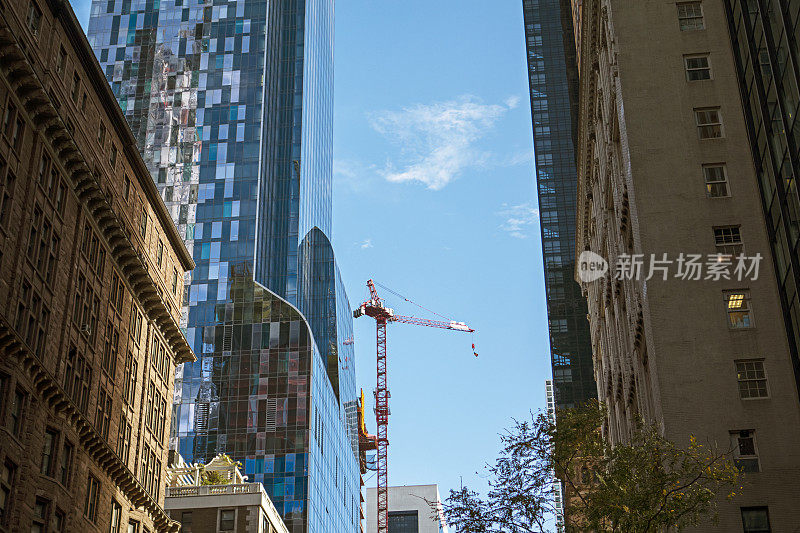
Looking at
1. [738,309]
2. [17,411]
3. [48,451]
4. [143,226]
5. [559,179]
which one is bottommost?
[48,451]

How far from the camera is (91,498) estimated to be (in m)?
65.9

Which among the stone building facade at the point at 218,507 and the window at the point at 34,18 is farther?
the stone building facade at the point at 218,507

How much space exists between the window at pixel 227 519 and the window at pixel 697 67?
2295 inches

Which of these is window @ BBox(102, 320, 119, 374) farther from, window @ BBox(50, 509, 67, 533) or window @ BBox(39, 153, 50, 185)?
window @ BBox(39, 153, 50, 185)

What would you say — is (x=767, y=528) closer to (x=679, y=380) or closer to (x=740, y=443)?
(x=740, y=443)

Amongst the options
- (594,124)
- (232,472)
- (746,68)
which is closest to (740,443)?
(746,68)

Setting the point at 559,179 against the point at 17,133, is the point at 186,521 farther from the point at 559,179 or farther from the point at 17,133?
the point at 559,179

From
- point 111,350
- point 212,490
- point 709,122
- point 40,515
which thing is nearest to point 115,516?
point 111,350

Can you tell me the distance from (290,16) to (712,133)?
12084 cm

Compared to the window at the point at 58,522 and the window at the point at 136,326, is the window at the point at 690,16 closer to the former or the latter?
the window at the point at 136,326

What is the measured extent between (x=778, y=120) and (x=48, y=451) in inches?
1687

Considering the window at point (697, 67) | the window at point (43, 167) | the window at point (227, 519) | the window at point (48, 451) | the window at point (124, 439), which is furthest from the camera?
the window at point (227, 519)

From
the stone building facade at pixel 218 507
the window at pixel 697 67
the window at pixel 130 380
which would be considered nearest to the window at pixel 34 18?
the window at pixel 130 380

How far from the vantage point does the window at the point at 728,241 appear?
182 feet
